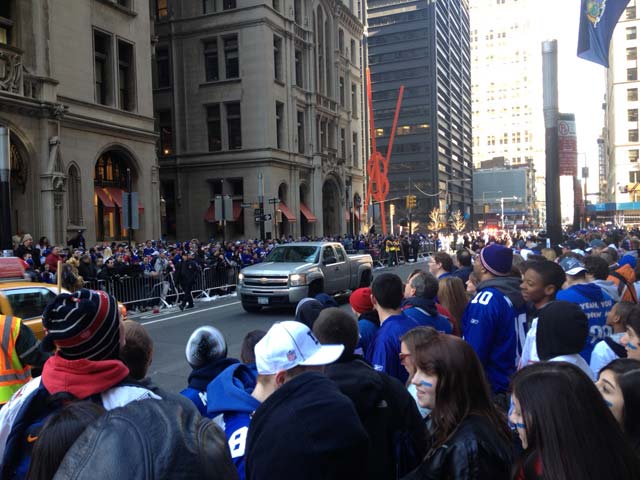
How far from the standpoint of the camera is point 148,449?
1.17m

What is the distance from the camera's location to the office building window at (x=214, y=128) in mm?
40344

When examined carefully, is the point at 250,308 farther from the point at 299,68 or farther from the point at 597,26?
the point at 299,68

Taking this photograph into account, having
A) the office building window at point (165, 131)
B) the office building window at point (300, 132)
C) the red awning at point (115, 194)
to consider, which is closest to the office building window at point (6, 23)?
the red awning at point (115, 194)

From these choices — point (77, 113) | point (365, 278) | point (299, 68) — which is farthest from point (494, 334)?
point (299, 68)

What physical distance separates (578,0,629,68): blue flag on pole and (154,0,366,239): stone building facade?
26432 millimetres

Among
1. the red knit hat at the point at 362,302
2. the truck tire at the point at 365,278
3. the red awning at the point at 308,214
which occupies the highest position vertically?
the red awning at the point at 308,214

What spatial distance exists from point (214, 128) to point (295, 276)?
2884 cm

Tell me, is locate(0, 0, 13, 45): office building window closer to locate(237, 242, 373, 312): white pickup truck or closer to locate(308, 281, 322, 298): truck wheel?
locate(237, 242, 373, 312): white pickup truck

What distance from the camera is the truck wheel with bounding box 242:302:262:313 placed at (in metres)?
14.7

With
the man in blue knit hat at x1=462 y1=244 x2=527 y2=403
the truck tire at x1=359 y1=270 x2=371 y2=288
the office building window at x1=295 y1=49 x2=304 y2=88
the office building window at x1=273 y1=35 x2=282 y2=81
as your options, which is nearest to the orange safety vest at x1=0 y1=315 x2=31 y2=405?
the man in blue knit hat at x1=462 y1=244 x2=527 y2=403

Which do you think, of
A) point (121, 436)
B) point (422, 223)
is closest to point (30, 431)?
point (121, 436)

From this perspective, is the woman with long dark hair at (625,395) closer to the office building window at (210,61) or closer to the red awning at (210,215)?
the red awning at (210,215)

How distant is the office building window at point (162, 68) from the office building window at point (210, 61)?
3.01 m

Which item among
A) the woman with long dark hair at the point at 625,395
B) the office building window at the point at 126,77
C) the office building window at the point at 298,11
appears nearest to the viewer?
the woman with long dark hair at the point at 625,395
